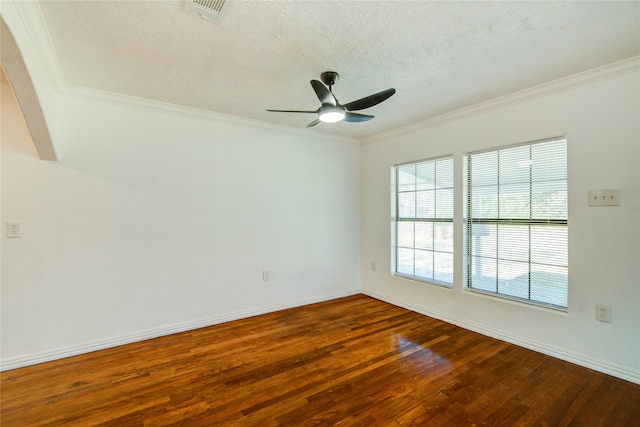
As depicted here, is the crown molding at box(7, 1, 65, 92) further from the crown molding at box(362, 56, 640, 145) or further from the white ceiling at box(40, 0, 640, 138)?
the crown molding at box(362, 56, 640, 145)

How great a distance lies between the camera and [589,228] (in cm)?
242

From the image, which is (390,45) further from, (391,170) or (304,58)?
(391,170)

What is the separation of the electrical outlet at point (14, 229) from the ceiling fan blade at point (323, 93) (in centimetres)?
274

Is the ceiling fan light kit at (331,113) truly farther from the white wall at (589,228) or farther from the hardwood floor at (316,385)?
the hardwood floor at (316,385)

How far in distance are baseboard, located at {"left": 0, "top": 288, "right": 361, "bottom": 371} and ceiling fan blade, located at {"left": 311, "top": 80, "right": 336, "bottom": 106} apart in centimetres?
266

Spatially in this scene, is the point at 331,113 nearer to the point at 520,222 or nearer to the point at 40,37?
the point at 40,37

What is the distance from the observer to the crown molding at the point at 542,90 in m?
2.25

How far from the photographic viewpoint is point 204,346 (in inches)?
110

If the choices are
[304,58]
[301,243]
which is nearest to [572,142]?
[304,58]

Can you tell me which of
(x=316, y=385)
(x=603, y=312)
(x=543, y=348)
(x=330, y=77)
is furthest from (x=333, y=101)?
(x=543, y=348)

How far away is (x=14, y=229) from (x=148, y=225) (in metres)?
0.98

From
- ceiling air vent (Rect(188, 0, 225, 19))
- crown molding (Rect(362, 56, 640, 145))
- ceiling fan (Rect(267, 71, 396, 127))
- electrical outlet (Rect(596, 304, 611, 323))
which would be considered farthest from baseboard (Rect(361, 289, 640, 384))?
ceiling air vent (Rect(188, 0, 225, 19))

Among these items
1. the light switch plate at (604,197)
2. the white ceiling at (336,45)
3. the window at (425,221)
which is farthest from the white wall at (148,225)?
the light switch plate at (604,197)

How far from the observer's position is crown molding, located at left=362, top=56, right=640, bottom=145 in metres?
2.25
